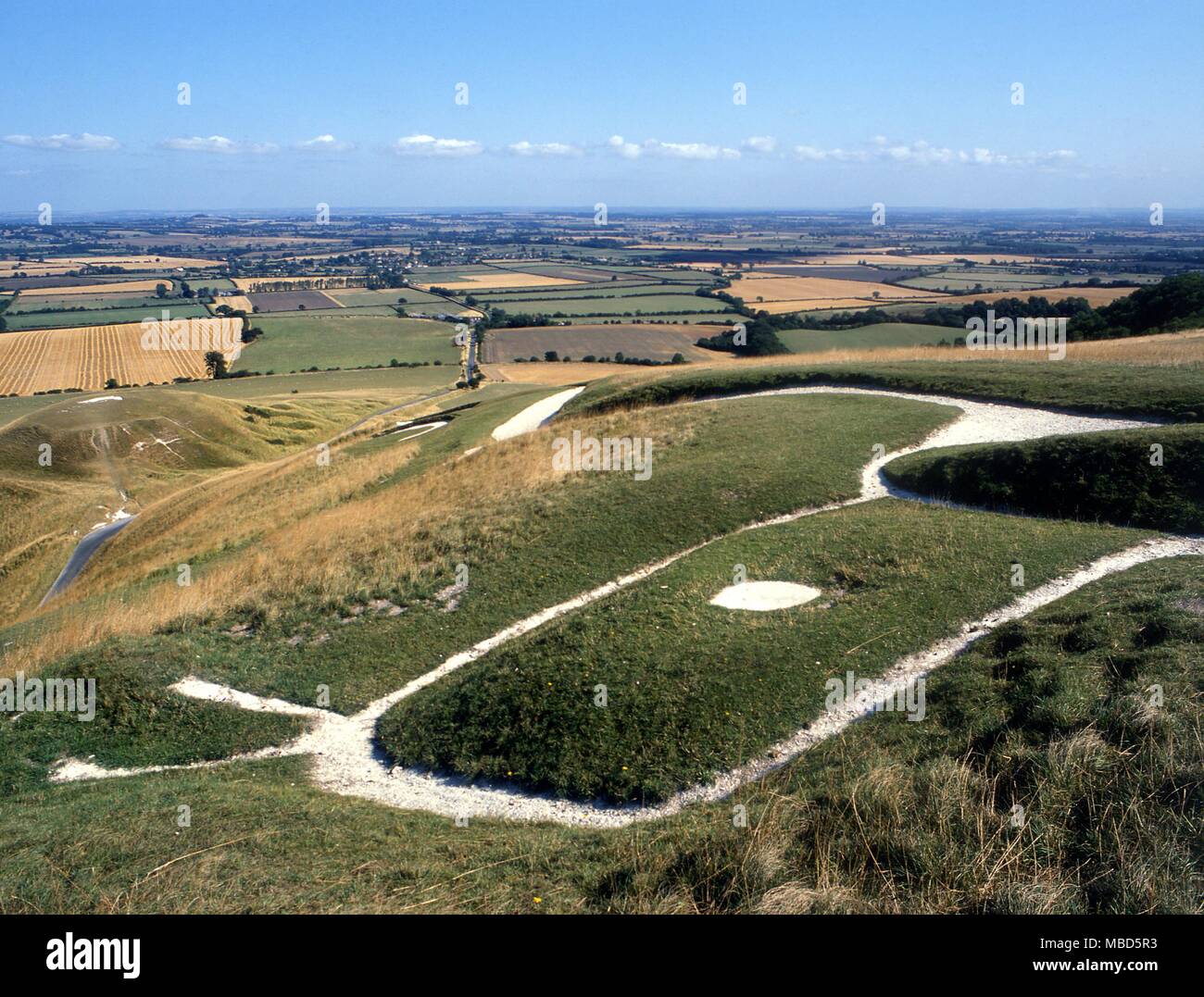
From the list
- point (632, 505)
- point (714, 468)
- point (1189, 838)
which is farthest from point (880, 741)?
point (714, 468)

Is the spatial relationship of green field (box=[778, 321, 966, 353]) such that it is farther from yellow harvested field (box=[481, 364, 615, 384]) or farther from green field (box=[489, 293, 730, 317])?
green field (box=[489, 293, 730, 317])

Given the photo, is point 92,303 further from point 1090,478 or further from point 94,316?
point 1090,478

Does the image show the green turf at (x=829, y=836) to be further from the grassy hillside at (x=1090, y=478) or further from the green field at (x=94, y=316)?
the green field at (x=94, y=316)

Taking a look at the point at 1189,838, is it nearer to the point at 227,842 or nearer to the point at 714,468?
the point at 227,842

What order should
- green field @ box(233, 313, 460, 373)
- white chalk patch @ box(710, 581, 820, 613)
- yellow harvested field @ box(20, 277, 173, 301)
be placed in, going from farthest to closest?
yellow harvested field @ box(20, 277, 173, 301) → green field @ box(233, 313, 460, 373) → white chalk patch @ box(710, 581, 820, 613)

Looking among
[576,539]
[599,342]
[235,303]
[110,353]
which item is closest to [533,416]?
[576,539]

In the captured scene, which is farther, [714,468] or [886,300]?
[886,300]

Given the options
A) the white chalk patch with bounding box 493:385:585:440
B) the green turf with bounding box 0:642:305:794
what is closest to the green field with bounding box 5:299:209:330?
the white chalk patch with bounding box 493:385:585:440
